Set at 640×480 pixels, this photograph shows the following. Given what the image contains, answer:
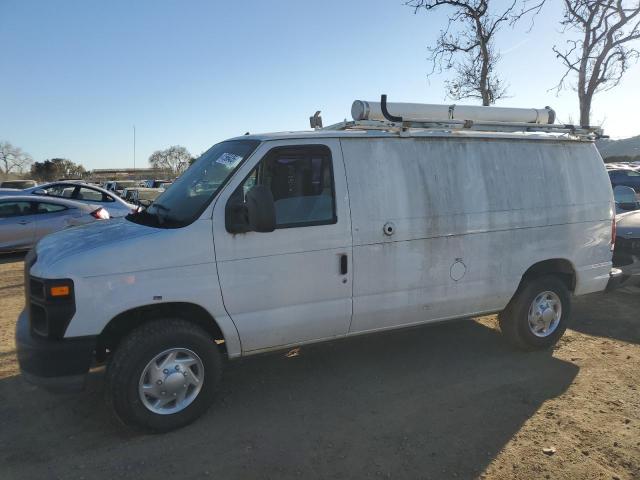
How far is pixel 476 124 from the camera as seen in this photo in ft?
16.0

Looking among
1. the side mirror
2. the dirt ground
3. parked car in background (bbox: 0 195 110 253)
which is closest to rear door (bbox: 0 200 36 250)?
parked car in background (bbox: 0 195 110 253)

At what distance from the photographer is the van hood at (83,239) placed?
3.40 meters

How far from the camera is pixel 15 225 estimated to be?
417 inches

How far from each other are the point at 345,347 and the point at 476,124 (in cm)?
261

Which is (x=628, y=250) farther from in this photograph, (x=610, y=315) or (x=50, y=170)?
(x=50, y=170)

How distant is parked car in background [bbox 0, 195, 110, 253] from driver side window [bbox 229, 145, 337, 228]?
24.7 feet

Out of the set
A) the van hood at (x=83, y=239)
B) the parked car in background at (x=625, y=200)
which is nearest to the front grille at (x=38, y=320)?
the van hood at (x=83, y=239)

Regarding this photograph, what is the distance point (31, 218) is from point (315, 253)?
9.16 metres

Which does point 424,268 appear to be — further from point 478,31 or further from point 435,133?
point 478,31

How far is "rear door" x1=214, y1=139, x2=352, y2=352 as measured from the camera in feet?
12.2

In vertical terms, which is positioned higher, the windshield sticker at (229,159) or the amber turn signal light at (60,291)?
the windshield sticker at (229,159)

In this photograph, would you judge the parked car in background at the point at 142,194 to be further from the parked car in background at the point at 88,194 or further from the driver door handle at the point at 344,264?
the driver door handle at the point at 344,264

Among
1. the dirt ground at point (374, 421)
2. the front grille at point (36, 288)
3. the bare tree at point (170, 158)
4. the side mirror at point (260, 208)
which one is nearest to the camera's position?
the dirt ground at point (374, 421)

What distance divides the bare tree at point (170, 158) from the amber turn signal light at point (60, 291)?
93.6m
